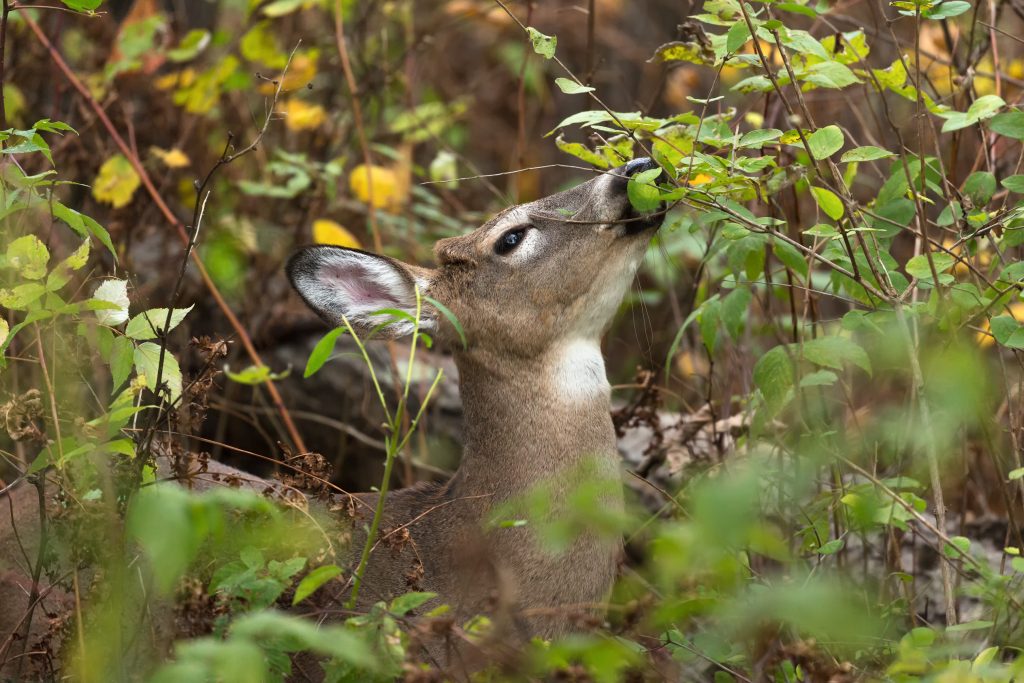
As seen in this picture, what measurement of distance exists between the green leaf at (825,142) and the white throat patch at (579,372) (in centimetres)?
104

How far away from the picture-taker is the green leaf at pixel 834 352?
125 inches

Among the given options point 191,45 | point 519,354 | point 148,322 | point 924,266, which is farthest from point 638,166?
point 191,45

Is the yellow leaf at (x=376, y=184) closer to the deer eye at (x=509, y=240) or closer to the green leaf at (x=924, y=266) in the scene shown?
the deer eye at (x=509, y=240)

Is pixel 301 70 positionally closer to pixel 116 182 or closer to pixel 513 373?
pixel 116 182

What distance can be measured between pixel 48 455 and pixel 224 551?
524mm

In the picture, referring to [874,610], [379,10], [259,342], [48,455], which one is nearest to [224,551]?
[48,455]

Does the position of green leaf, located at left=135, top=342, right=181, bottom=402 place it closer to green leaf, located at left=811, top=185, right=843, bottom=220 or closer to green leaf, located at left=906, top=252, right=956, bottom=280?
green leaf, located at left=811, top=185, right=843, bottom=220

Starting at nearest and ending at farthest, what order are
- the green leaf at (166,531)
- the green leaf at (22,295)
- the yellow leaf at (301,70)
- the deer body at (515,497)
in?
the green leaf at (166,531), the green leaf at (22,295), the deer body at (515,497), the yellow leaf at (301,70)

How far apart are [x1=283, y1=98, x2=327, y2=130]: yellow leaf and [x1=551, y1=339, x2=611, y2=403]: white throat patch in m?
2.59

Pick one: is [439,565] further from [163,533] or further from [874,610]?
[163,533]

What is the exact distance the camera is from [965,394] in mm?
2250

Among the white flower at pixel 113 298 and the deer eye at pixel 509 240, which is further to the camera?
the deer eye at pixel 509 240

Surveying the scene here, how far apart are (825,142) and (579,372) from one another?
109cm

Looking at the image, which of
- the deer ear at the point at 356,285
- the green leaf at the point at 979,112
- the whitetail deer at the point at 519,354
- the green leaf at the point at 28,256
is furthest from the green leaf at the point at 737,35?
the green leaf at the point at 28,256
